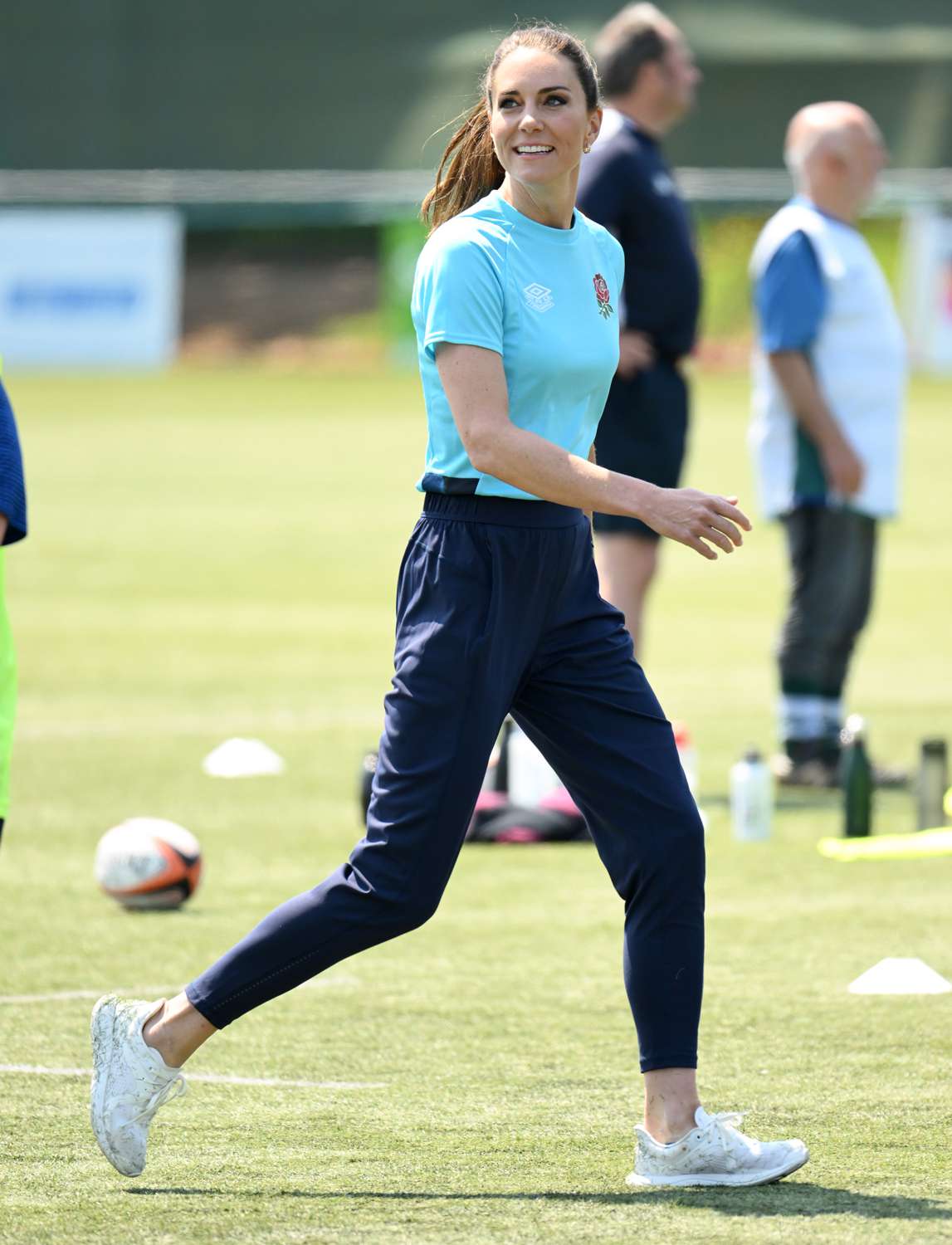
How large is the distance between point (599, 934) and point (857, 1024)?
4.35 feet

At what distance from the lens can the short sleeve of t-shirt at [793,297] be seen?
936 centimetres

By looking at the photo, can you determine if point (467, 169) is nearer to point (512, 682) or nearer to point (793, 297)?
point (512, 682)

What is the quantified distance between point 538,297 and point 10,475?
118 centimetres

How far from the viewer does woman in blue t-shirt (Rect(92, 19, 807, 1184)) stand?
14.5 feet

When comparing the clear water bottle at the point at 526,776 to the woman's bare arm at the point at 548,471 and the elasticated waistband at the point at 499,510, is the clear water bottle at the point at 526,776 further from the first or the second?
the woman's bare arm at the point at 548,471

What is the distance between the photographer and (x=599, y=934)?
23.1ft

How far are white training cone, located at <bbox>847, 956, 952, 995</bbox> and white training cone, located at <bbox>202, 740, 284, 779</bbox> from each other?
4039 mm

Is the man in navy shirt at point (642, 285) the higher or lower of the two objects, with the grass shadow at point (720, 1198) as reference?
higher

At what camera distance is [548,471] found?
4297 mm

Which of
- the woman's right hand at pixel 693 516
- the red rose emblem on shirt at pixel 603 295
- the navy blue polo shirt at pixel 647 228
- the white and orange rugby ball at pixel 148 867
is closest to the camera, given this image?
the woman's right hand at pixel 693 516

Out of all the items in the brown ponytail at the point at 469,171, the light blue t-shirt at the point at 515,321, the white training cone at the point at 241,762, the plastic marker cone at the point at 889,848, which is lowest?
the white training cone at the point at 241,762

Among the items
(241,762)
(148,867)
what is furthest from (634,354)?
(148,867)

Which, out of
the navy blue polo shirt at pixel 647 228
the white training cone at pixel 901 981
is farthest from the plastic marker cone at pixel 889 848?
the navy blue polo shirt at pixel 647 228

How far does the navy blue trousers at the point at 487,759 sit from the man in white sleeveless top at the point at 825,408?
4993 mm
